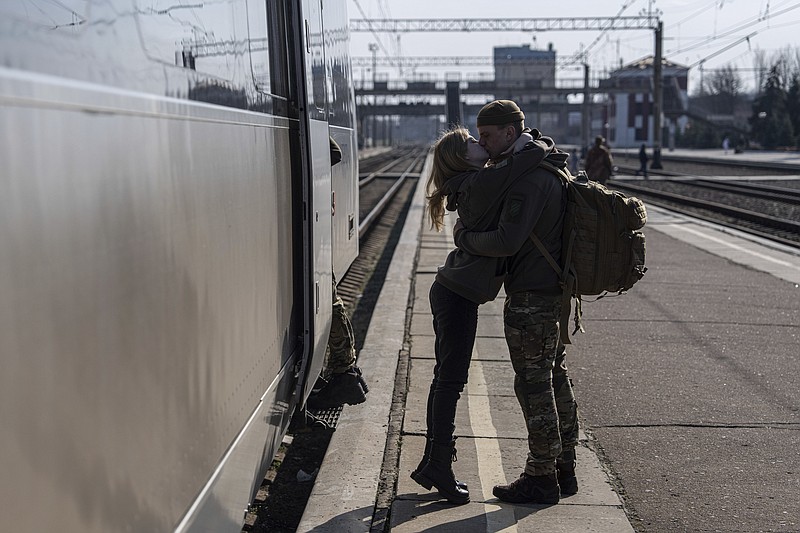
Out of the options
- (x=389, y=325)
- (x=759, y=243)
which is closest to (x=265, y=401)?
(x=389, y=325)

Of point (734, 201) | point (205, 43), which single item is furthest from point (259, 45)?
point (734, 201)

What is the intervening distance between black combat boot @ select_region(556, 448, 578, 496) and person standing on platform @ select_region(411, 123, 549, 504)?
45cm

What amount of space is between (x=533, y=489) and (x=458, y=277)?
3.27 ft

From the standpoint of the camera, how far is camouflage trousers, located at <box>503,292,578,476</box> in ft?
14.2

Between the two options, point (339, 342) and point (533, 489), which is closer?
point (533, 489)

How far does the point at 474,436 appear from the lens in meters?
5.47

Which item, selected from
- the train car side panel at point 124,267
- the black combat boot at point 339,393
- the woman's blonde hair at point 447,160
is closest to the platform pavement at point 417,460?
the black combat boot at point 339,393

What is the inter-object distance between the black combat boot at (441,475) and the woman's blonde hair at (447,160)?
41.5 inches

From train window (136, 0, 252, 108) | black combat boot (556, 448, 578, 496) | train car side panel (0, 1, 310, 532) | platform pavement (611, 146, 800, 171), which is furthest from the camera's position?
platform pavement (611, 146, 800, 171)

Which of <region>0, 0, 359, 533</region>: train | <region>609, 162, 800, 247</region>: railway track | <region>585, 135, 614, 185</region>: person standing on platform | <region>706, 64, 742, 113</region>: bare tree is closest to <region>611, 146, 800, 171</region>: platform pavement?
<region>609, 162, 800, 247</region>: railway track

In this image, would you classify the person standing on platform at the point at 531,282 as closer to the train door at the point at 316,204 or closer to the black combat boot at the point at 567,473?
the black combat boot at the point at 567,473

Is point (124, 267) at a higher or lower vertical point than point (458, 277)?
higher

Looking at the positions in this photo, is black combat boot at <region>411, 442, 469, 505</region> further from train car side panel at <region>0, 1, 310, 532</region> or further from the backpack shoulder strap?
train car side panel at <region>0, 1, 310, 532</region>

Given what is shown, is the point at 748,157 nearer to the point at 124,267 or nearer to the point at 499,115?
the point at 499,115
